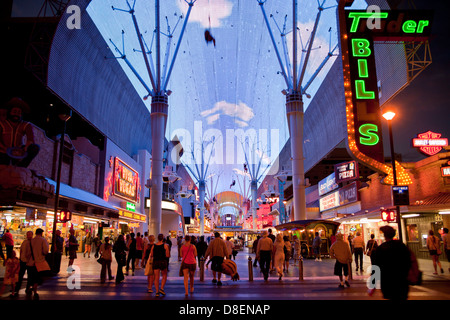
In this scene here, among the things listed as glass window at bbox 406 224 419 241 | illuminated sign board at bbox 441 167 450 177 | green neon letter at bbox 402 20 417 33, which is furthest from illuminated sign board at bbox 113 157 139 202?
illuminated sign board at bbox 441 167 450 177

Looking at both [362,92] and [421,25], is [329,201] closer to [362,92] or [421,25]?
[362,92]

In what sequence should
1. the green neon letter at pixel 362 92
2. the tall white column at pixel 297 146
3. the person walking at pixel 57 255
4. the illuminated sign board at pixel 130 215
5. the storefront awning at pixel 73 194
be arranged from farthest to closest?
the illuminated sign board at pixel 130 215 < the tall white column at pixel 297 146 < the storefront awning at pixel 73 194 < the green neon letter at pixel 362 92 < the person walking at pixel 57 255

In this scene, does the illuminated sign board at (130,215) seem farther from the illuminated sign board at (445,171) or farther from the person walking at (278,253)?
the illuminated sign board at (445,171)

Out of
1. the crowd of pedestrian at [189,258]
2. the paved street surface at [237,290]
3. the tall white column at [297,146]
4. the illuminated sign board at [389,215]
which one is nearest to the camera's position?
the crowd of pedestrian at [189,258]

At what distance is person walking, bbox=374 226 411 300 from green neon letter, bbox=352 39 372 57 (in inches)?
621

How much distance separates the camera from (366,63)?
19.4 m

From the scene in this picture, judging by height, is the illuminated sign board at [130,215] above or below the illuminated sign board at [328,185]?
below

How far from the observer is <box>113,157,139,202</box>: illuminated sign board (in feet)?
113

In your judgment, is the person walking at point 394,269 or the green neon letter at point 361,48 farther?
the green neon letter at point 361,48

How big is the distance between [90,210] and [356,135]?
65.5ft

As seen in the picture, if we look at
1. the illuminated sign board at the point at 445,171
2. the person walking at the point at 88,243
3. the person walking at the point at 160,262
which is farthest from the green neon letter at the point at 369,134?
the person walking at the point at 88,243

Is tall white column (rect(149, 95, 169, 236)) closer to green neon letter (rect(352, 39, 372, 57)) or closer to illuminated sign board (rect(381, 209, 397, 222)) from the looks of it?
green neon letter (rect(352, 39, 372, 57))

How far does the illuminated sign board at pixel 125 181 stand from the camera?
34500 millimetres

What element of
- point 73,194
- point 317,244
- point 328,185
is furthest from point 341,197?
point 73,194
